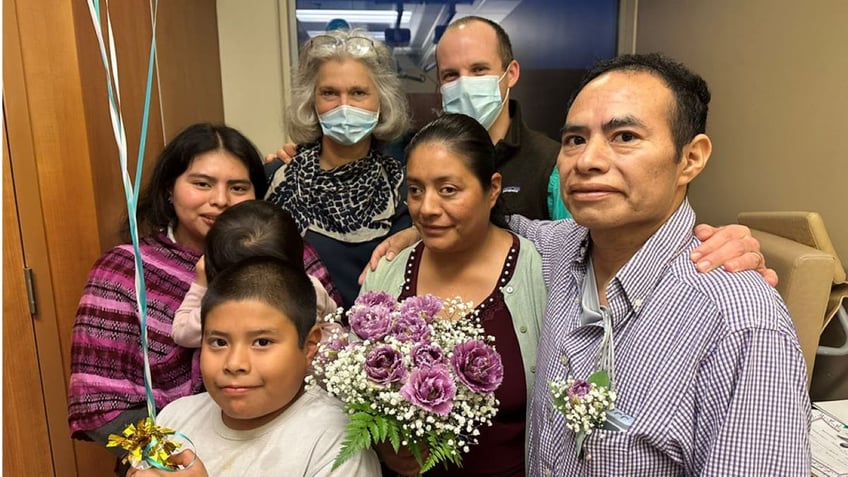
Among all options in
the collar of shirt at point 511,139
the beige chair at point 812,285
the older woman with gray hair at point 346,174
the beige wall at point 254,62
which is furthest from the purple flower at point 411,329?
the beige wall at point 254,62

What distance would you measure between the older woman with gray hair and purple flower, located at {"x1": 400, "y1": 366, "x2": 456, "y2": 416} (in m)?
1.00

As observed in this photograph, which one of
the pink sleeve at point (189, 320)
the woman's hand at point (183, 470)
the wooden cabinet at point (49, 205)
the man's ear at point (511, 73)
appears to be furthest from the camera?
the man's ear at point (511, 73)

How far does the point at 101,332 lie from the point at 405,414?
36.9 inches

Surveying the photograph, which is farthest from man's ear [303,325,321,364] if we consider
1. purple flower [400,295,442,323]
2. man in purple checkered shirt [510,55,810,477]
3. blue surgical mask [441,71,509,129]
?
blue surgical mask [441,71,509,129]

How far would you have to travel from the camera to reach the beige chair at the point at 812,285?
2.03 meters

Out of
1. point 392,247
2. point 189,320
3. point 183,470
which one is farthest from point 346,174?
point 183,470

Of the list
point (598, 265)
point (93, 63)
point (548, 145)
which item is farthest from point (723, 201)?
point (93, 63)

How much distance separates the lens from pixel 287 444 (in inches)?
50.3

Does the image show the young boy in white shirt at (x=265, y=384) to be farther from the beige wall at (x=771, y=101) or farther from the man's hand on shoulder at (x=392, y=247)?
the beige wall at (x=771, y=101)

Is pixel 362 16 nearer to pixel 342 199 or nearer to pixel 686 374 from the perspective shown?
pixel 342 199

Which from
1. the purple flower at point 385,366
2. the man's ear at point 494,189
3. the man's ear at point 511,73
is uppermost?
the man's ear at point 511,73

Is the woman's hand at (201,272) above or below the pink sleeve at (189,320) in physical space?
above

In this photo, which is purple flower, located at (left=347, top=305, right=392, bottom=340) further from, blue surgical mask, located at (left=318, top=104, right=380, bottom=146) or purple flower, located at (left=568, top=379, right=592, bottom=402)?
blue surgical mask, located at (left=318, top=104, right=380, bottom=146)

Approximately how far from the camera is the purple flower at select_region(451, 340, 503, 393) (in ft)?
3.76
